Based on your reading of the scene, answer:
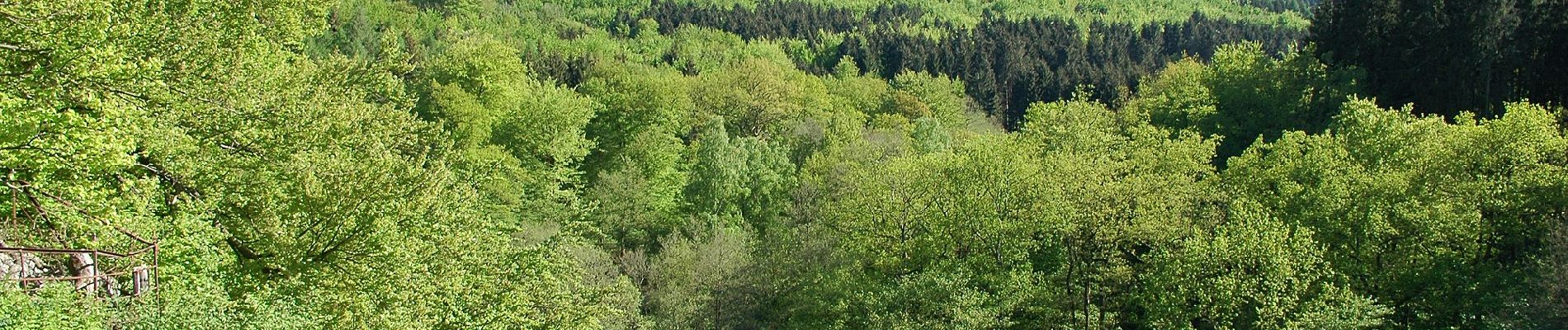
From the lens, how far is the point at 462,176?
22875 mm

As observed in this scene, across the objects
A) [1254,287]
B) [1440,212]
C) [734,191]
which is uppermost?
[1440,212]

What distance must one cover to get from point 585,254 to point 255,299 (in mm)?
21293

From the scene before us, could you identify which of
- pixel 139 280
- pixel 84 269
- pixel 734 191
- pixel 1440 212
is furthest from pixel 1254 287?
pixel 734 191

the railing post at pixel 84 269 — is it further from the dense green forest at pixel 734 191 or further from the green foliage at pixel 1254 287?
the green foliage at pixel 1254 287

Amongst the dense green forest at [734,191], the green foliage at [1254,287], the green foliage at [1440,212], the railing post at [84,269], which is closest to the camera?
the railing post at [84,269]

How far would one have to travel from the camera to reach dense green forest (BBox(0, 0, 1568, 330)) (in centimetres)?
1283

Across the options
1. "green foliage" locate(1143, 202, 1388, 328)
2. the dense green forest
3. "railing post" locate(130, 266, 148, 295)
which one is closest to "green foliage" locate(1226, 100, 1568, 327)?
the dense green forest

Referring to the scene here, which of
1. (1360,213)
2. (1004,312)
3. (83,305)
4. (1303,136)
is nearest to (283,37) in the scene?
(83,305)

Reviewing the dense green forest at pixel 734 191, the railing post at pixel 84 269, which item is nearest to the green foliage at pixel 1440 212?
the dense green forest at pixel 734 191

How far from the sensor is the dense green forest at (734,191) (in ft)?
42.1

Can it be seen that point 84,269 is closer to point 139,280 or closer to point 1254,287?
point 139,280

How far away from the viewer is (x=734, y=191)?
43656 mm

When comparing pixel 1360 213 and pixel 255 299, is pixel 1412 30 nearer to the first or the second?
pixel 1360 213

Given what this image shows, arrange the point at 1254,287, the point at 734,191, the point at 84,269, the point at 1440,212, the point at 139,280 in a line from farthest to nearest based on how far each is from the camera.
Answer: the point at 734,191 < the point at 1440,212 < the point at 1254,287 < the point at 84,269 < the point at 139,280
